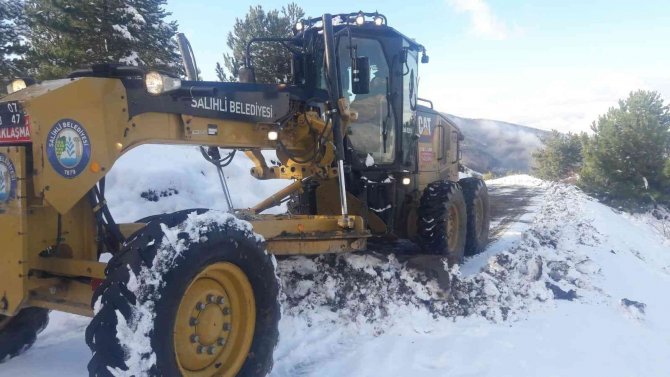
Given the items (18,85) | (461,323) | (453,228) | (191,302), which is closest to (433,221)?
(453,228)

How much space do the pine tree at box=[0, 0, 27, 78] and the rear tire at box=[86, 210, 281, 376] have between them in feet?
73.2

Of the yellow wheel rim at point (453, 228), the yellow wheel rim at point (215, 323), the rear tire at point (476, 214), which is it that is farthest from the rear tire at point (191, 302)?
the rear tire at point (476, 214)

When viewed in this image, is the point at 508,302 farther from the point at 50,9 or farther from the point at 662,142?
the point at 662,142

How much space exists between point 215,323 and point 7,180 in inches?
59.2

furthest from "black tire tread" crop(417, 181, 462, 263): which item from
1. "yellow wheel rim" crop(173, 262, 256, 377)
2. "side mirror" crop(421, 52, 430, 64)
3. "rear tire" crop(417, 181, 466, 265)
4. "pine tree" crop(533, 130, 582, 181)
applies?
"pine tree" crop(533, 130, 582, 181)

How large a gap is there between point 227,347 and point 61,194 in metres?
1.40

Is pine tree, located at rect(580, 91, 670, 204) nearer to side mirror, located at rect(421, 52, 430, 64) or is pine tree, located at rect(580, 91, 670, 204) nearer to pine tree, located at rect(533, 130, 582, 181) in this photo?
pine tree, located at rect(533, 130, 582, 181)

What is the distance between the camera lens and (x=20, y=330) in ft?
13.1

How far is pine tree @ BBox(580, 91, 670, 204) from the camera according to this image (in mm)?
29375

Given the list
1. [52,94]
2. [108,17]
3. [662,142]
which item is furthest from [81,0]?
[662,142]

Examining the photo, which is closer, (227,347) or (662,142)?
(227,347)

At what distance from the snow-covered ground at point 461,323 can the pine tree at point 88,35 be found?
16.6 meters

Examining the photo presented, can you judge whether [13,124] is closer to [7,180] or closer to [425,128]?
[7,180]

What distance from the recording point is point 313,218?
17.3 feet
